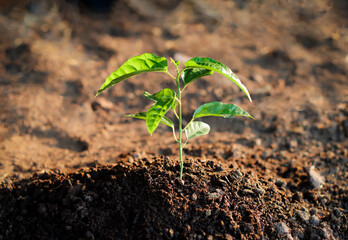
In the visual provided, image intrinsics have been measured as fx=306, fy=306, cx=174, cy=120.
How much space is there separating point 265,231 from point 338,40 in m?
4.19

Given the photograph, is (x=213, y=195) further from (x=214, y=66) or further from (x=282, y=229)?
(x=214, y=66)

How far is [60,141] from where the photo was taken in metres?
2.99

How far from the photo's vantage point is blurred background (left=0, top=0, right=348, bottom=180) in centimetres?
294

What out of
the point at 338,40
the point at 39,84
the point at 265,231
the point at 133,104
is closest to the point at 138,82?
the point at 133,104

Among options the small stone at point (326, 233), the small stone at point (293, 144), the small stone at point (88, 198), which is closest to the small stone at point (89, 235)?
the small stone at point (88, 198)

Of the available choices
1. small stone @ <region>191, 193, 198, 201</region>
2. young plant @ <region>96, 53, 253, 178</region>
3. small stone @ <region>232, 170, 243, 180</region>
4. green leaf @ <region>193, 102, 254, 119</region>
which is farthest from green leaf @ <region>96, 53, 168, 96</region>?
small stone @ <region>232, 170, 243, 180</region>

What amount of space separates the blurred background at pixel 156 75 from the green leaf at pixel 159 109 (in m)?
0.94

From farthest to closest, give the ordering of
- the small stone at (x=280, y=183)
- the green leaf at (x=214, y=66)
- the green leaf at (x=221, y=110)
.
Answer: the small stone at (x=280, y=183) → the green leaf at (x=221, y=110) → the green leaf at (x=214, y=66)

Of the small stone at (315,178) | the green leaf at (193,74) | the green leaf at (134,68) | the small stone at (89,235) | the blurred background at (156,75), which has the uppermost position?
the blurred background at (156,75)

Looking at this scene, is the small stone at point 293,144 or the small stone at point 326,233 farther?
the small stone at point 293,144

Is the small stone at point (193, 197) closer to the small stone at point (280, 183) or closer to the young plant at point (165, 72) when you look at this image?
the young plant at point (165, 72)

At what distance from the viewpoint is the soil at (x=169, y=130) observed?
1.91 metres

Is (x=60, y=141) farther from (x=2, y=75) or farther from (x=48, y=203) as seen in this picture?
(x=2, y=75)

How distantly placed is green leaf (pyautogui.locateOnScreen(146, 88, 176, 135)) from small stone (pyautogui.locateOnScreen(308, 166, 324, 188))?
1459mm
